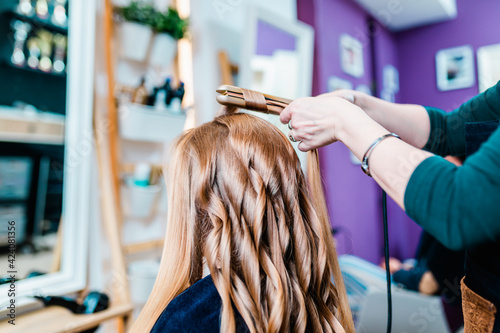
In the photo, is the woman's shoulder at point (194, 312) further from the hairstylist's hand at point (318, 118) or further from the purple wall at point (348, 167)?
the purple wall at point (348, 167)

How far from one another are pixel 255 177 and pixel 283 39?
142 centimetres

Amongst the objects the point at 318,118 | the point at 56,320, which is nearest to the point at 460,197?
the point at 318,118

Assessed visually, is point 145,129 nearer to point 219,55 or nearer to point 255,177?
point 219,55

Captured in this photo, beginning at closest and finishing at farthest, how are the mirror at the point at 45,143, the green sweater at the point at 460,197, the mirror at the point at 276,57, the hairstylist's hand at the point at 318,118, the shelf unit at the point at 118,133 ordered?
1. the green sweater at the point at 460,197
2. the hairstylist's hand at the point at 318,118
3. the mirror at the point at 45,143
4. the shelf unit at the point at 118,133
5. the mirror at the point at 276,57

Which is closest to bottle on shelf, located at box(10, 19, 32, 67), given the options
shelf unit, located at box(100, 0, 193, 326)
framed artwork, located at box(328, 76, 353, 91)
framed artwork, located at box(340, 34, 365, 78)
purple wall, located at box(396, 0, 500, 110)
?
shelf unit, located at box(100, 0, 193, 326)

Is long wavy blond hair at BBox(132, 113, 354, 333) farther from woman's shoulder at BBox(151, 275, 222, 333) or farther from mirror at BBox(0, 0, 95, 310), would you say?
mirror at BBox(0, 0, 95, 310)

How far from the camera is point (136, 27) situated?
4.38 feet

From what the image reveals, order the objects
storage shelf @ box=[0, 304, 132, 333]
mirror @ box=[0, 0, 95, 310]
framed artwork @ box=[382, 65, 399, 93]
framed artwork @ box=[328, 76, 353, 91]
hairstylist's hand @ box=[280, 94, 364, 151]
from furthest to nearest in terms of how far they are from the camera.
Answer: framed artwork @ box=[382, 65, 399, 93] → framed artwork @ box=[328, 76, 353, 91] → mirror @ box=[0, 0, 95, 310] → storage shelf @ box=[0, 304, 132, 333] → hairstylist's hand @ box=[280, 94, 364, 151]

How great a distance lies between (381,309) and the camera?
1594 millimetres

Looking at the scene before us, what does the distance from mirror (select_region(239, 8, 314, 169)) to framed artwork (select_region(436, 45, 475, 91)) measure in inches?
74.9

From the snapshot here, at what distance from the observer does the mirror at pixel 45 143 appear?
109 cm

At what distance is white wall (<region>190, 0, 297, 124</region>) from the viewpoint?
171 cm

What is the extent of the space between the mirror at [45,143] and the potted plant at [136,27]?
12cm

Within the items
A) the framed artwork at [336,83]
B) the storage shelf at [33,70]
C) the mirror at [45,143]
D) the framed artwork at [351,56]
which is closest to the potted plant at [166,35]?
the mirror at [45,143]
